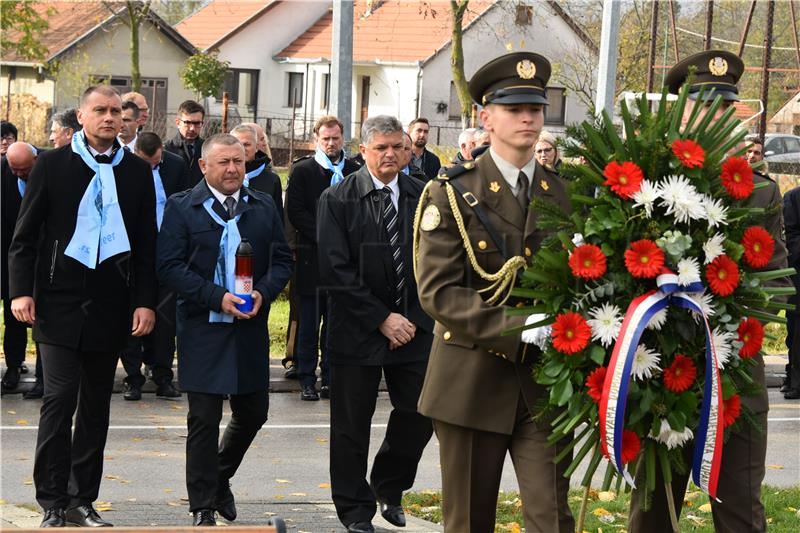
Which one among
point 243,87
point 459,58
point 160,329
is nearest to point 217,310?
point 160,329

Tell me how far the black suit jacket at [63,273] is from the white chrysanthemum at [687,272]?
3630 millimetres

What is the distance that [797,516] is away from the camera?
8.14 m

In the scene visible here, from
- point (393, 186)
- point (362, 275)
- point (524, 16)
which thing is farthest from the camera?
point (524, 16)

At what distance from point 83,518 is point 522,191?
3379mm

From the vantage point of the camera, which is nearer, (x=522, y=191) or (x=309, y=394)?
(x=522, y=191)

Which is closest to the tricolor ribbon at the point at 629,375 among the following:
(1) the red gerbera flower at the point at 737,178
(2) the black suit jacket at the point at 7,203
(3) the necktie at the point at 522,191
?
(1) the red gerbera flower at the point at 737,178

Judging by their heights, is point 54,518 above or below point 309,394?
below

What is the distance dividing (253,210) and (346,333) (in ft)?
3.02

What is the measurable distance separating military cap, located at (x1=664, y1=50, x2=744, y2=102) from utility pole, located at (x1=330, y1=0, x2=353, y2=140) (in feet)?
26.3

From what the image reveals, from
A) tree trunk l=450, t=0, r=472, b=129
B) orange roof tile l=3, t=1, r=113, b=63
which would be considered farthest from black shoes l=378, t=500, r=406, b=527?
orange roof tile l=3, t=1, r=113, b=63

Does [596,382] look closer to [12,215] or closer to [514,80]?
[514,80]

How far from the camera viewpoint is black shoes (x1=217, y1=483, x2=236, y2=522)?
7.80 metres

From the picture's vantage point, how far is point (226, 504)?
7.86m

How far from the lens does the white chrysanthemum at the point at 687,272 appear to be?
16.7 ft
